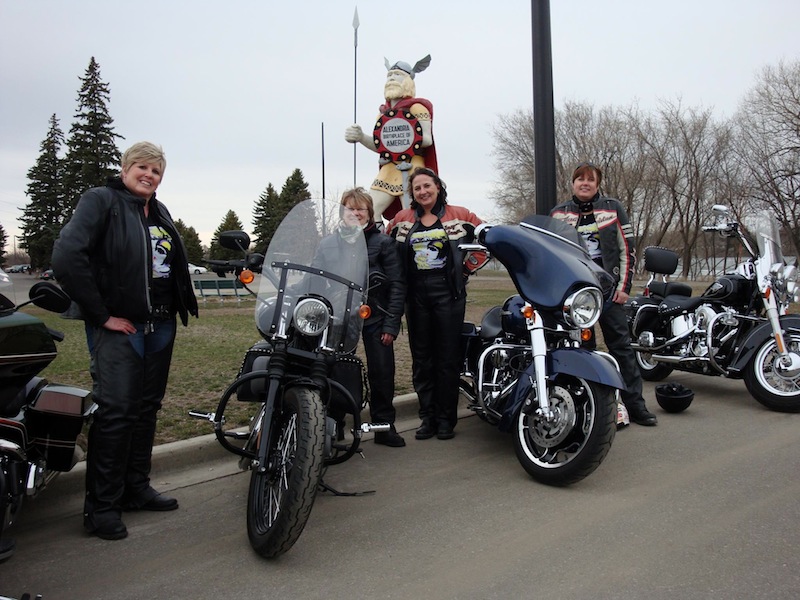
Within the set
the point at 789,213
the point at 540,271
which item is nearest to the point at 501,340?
the point at 540,271

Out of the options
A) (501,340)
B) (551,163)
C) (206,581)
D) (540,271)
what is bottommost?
(206,581)

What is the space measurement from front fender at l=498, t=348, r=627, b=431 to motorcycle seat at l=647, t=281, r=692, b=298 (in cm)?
332

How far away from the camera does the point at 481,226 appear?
4172 mm

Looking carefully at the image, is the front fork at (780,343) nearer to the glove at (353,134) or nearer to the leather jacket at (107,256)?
the glove at (353,134)

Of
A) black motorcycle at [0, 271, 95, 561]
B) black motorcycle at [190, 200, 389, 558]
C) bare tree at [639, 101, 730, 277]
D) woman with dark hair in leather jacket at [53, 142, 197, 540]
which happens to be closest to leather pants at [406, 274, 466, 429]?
black motorcycle at [190, 200, 389, 558]

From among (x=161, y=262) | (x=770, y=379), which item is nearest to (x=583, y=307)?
(x=161, y=262)

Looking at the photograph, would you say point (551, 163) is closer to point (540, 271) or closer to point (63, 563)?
point (540, 271)

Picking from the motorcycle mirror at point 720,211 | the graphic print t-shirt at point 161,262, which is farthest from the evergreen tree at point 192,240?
the graphic print t-shirt at point 161,262

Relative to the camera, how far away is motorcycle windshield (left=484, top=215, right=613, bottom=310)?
12.2 ft

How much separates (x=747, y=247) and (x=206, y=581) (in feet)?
17.7

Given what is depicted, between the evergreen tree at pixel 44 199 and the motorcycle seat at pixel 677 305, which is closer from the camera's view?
the motorcycle seat at pixel 677 305

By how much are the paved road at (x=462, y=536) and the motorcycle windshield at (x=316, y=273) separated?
945mm

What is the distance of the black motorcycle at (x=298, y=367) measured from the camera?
2.70 metres

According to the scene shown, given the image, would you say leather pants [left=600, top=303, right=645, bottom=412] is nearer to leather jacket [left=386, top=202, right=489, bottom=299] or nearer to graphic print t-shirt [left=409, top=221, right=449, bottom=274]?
leather jacket [left=386, top=202, right=489, bottom=299]
